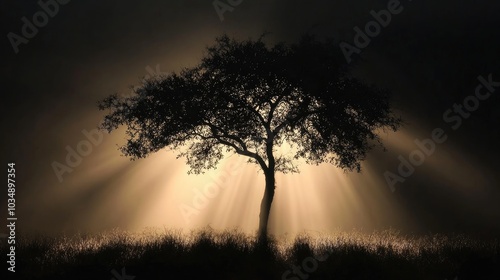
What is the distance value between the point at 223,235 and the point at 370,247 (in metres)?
6.37

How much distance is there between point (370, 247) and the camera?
754 inches

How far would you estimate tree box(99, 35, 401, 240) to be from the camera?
24562 millimetres

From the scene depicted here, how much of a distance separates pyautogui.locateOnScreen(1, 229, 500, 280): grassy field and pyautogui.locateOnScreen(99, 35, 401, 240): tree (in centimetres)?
623

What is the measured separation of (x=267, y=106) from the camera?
26.2 meters

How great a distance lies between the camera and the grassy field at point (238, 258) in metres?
15.8
